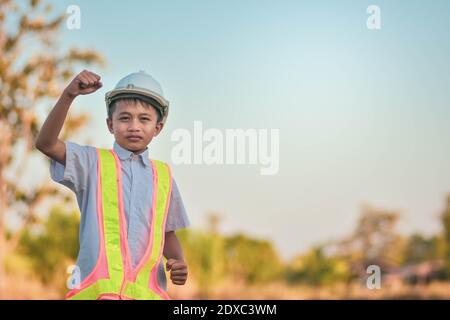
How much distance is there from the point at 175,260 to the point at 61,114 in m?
0.65

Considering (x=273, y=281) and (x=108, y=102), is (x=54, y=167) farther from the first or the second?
(x=273, y=281)

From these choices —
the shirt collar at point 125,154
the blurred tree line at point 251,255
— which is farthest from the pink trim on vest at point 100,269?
the blurred tree line at point 251,255

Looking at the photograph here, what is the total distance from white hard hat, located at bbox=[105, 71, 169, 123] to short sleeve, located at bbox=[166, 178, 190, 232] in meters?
0.32

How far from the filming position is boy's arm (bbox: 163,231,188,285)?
7.93 ft

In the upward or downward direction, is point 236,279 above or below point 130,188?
below

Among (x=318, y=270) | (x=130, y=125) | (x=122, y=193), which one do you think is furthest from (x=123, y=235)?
(x=318, y=270)

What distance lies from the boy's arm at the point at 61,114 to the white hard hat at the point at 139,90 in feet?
0.75

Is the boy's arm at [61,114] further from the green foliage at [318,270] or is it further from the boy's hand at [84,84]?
the green foliage at [318,270]

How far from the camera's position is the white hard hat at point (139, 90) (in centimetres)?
240

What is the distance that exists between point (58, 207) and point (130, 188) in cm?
872

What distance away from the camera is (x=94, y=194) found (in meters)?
2.29
